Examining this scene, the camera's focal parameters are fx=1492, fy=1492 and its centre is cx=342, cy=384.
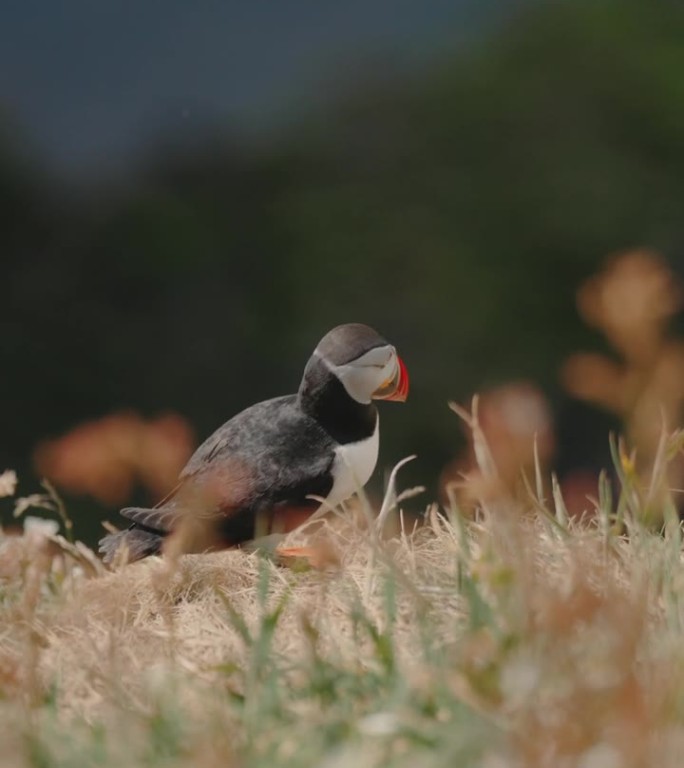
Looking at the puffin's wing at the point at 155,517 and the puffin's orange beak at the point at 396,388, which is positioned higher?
the puffin's orange beak at the point at 396,388

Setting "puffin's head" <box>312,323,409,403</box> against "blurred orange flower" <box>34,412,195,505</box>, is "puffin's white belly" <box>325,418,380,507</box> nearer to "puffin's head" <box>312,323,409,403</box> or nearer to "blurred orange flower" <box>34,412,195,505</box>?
"puffin's head" <box>312,323,409,403</box>

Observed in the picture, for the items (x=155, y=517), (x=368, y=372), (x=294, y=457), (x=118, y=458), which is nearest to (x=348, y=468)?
(x=294, y=457)

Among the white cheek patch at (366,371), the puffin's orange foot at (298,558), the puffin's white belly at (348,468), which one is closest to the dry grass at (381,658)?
the puffin's orange foot at (298,558)

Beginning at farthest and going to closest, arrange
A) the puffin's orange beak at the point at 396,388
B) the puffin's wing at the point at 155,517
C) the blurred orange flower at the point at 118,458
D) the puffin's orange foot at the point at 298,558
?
the puffin's orange beak at the point at 396,388, the puffin's wing at the point at 155,517, the puffin's orange foot at the point at 298,558, the blurred orange flower at the point at 118,458

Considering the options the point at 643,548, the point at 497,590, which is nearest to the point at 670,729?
the point at 497,590

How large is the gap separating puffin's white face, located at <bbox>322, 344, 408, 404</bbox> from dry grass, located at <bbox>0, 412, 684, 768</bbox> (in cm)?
45

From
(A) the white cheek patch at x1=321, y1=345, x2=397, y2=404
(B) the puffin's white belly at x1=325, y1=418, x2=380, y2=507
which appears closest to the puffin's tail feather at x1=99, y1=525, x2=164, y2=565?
(B) the puffin's white belly at x1=325, y1=418, x2=380, y2=507

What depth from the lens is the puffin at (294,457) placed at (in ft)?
11.1

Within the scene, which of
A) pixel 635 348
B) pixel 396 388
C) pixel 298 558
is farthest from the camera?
pixel 396 388

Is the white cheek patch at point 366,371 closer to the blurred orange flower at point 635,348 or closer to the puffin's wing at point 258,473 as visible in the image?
the puffin's wing at point 258,473

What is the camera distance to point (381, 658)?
7.91ft

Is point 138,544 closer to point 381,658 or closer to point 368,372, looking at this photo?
point 368,372

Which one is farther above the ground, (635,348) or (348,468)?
(635,348)

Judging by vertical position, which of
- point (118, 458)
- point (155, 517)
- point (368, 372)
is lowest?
point (155, 517)
